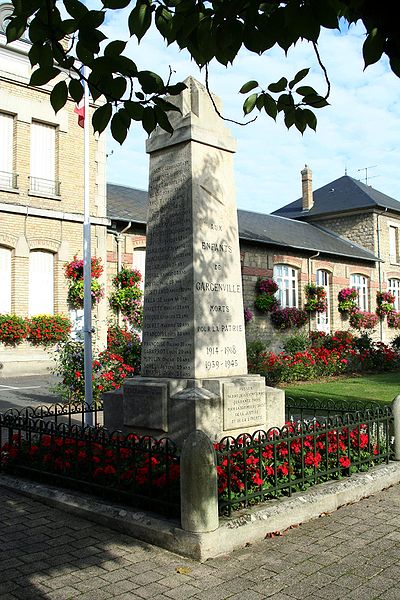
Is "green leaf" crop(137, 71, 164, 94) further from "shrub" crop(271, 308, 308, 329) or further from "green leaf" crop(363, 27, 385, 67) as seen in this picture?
"shrub" crop(271, 308, 308, 329)

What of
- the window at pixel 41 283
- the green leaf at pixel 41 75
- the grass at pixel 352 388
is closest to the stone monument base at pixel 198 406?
the green leaf at pixel 41 75

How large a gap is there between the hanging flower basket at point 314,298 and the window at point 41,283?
11.6m

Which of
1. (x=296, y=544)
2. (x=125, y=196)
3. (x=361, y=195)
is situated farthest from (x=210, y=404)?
(x=361, y=195)

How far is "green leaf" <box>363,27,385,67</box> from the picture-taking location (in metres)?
2.66

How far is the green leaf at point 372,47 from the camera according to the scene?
266cm

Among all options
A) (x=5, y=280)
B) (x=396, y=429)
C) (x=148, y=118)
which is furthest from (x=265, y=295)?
(x=148, y=118)

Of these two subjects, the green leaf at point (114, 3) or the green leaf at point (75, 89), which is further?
the green leaf at point (75, 89)

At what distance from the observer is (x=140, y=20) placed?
3.00 m

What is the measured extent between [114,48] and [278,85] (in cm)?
119

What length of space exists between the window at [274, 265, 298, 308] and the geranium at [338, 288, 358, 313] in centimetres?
284

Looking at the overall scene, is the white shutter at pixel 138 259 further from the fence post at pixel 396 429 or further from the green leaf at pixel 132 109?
the green leaf at pixel 132 109

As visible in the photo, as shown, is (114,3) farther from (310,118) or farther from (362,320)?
(362,320)

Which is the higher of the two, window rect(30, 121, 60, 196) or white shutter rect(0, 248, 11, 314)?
window rect(30, 121, 60, 196)

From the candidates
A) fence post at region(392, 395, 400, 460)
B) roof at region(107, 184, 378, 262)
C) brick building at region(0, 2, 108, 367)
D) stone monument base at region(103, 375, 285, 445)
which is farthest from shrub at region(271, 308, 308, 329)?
stone monument base at region(103, 375, 285, 445)
